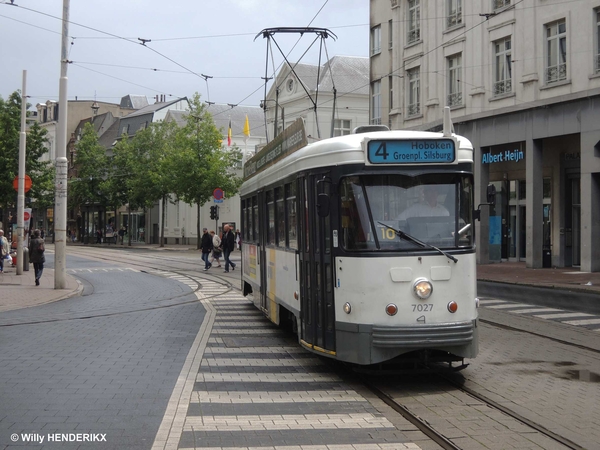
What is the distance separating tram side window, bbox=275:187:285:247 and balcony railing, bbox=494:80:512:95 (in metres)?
19.7

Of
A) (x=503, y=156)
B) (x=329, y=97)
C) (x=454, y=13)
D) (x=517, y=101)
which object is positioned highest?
(x=329, y=97)

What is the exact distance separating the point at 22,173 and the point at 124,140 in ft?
147

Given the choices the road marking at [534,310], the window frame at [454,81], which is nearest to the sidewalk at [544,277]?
the road marking at [534,310]

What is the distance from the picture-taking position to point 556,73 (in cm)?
2666

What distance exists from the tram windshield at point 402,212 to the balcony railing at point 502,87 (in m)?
21.9

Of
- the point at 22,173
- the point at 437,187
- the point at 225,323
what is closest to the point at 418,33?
the point at 22,173

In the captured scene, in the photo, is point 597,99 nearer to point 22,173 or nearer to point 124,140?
point 22,173

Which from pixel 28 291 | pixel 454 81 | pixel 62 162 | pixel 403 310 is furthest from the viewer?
pixel 454 81

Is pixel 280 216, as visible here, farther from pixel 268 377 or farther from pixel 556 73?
pixel 556 73

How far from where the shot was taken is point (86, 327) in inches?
555

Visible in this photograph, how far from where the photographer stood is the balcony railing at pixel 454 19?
32.0 m

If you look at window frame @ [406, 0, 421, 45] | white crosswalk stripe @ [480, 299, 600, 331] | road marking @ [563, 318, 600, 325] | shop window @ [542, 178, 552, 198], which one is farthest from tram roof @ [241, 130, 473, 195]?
window frame @ [406, 0, 421, 45]

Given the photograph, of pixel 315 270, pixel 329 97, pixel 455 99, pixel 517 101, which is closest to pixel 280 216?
pixel 315 270

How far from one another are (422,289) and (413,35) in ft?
95.2
